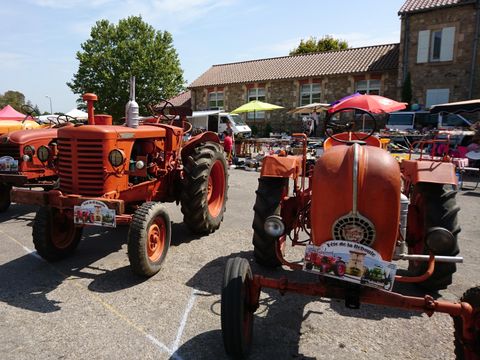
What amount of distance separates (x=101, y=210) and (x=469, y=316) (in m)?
2.92

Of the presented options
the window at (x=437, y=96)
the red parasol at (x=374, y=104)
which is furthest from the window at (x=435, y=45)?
the red parasol at (x=374, y=104)

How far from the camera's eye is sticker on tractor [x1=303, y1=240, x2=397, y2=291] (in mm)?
2199

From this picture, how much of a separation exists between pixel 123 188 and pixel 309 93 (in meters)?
21.3

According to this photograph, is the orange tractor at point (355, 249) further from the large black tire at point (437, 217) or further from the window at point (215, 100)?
the window at point (215, 100)

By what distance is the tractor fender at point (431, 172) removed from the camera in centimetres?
333

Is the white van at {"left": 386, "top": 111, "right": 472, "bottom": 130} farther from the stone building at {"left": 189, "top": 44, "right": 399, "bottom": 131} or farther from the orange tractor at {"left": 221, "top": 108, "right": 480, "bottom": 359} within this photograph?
the orange tractor at {"left": 221, "top": 108, "right": 480, "bottom": 359}

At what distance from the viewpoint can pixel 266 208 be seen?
11.9 ft

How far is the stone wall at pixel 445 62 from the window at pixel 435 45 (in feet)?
0.51

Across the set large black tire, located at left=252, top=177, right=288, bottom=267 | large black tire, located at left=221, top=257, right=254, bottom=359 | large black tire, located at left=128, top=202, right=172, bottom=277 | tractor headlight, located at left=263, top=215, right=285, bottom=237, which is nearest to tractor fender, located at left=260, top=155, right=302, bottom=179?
large black tire, located at left=252, top=177, right=288, bottom=267

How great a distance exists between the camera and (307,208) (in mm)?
3588

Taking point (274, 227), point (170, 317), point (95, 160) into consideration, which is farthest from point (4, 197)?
point (274, 227)

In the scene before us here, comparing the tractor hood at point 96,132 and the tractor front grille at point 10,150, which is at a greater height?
the tractor hood at point 96,132

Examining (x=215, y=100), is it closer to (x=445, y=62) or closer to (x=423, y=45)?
(x=423, y=45)

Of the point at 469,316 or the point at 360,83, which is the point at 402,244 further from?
the point at 360,83
